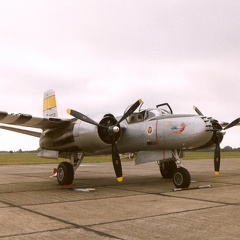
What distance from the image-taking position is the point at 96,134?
42.7 feet

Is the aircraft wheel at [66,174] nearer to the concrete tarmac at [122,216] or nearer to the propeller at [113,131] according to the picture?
the propeller at [113,131]

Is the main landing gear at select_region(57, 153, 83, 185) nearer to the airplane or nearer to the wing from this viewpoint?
the airplane

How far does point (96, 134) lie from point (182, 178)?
3713 millimetres

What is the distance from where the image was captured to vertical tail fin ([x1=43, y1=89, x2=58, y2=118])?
1861 centimetres

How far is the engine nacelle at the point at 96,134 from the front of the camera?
13.1 m

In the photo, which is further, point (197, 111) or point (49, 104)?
point (49, 104)

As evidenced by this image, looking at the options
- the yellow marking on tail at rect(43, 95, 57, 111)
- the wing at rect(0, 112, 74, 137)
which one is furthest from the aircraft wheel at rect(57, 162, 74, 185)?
the yellow marking on tail at rect(43, 95, 57, 111)

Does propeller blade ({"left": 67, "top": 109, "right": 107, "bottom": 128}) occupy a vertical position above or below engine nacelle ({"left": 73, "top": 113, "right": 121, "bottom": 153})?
above

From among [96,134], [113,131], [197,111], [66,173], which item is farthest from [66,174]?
[197,111]

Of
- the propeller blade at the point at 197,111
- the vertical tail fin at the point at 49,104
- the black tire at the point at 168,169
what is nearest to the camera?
the propeller blade at the point at 197,111

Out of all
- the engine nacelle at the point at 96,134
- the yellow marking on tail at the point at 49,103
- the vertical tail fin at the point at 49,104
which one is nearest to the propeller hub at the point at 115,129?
the engine nacelle at the point at 96,134

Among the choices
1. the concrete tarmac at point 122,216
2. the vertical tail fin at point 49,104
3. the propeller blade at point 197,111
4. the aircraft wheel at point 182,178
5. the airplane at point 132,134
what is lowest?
the concrete tarmac at point 122,216

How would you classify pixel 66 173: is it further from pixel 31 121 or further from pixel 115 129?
pixel 115 129

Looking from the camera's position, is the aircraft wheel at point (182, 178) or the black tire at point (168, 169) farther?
the black tire at point (168, 169)
